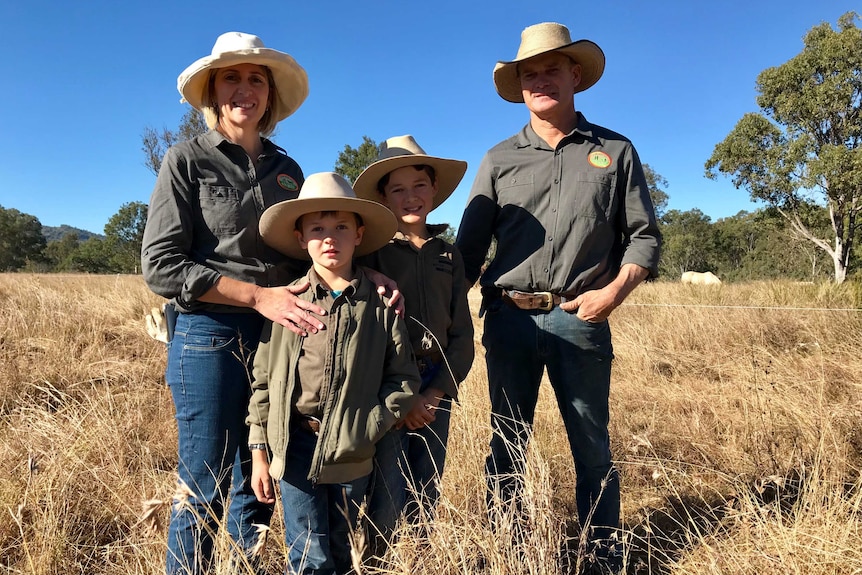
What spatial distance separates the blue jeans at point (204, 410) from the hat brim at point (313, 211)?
35 centimetres

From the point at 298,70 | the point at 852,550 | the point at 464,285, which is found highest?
the point at 298,70

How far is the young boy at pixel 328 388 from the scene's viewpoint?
1.88 meters

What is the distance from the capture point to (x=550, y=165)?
255 centimetres

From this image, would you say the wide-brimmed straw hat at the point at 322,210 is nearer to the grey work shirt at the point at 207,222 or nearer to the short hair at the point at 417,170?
the grey work shirt at the point at 207,222

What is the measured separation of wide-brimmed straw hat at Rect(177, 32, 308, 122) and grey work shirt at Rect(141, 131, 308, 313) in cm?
27

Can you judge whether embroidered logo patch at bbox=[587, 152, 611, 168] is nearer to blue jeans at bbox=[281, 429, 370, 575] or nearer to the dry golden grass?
the dry golden grass

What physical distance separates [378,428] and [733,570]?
4.96 ft

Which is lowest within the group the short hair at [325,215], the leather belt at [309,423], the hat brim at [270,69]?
the leather belt at [309,423]

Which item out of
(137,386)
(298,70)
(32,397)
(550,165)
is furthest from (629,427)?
(32,397)

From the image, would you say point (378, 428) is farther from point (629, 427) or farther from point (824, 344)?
point (824, 344)

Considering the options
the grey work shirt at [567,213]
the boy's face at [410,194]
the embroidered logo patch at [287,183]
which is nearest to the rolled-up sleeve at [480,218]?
the grey work shirt at [567,213]

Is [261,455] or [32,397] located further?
[32,397]

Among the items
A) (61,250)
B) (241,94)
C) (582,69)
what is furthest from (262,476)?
(61,250)

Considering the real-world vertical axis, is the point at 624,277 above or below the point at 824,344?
above
